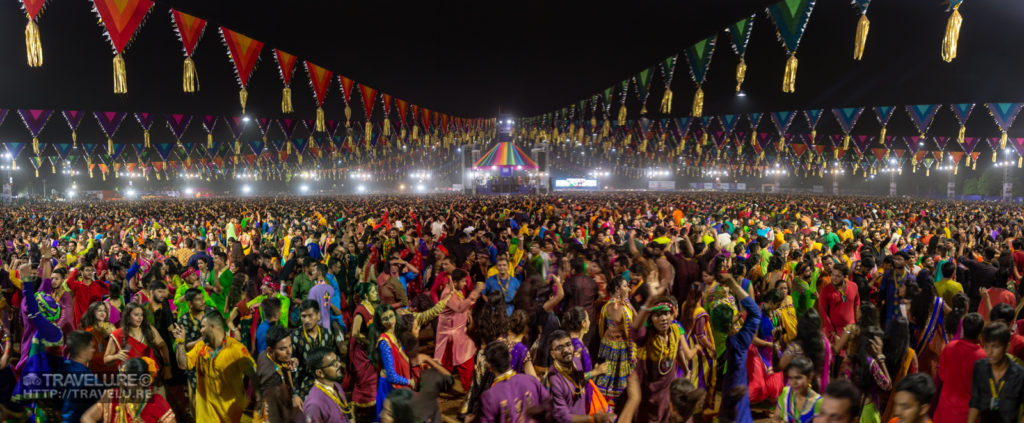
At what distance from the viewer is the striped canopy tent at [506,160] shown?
191 feet

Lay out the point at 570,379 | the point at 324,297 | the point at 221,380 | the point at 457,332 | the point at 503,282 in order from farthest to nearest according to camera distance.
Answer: the point at 503,282
the point at 457,332
the point at 324,297
the point at 221,380
the point at 570,379

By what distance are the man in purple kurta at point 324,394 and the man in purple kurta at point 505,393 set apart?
2.80 ft

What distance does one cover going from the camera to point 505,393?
119 inches

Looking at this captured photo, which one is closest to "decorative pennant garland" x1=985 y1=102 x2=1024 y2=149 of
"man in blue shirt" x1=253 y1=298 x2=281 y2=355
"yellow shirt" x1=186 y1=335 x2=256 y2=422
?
"man in blue shirt" x1=253 y1=298 x2=281 y2=355

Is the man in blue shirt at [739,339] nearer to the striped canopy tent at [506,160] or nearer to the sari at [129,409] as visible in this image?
the sari at [129,409]

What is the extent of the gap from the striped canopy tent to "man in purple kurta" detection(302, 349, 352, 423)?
55.1 metres

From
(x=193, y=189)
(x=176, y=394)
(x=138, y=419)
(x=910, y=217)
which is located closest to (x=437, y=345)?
(x=176, y=394)

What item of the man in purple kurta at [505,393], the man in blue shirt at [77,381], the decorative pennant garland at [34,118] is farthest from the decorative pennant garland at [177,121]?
the man in purple kurta at [505,393]

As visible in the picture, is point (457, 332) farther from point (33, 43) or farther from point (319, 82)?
point (319, 82)

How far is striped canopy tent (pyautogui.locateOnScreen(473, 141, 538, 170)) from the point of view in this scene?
191ft

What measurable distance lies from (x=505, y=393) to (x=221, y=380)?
7.53ft

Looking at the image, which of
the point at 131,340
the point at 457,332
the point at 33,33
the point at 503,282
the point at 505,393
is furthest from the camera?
the point at 33,33

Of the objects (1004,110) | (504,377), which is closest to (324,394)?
(504,377)

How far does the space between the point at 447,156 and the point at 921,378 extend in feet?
299
